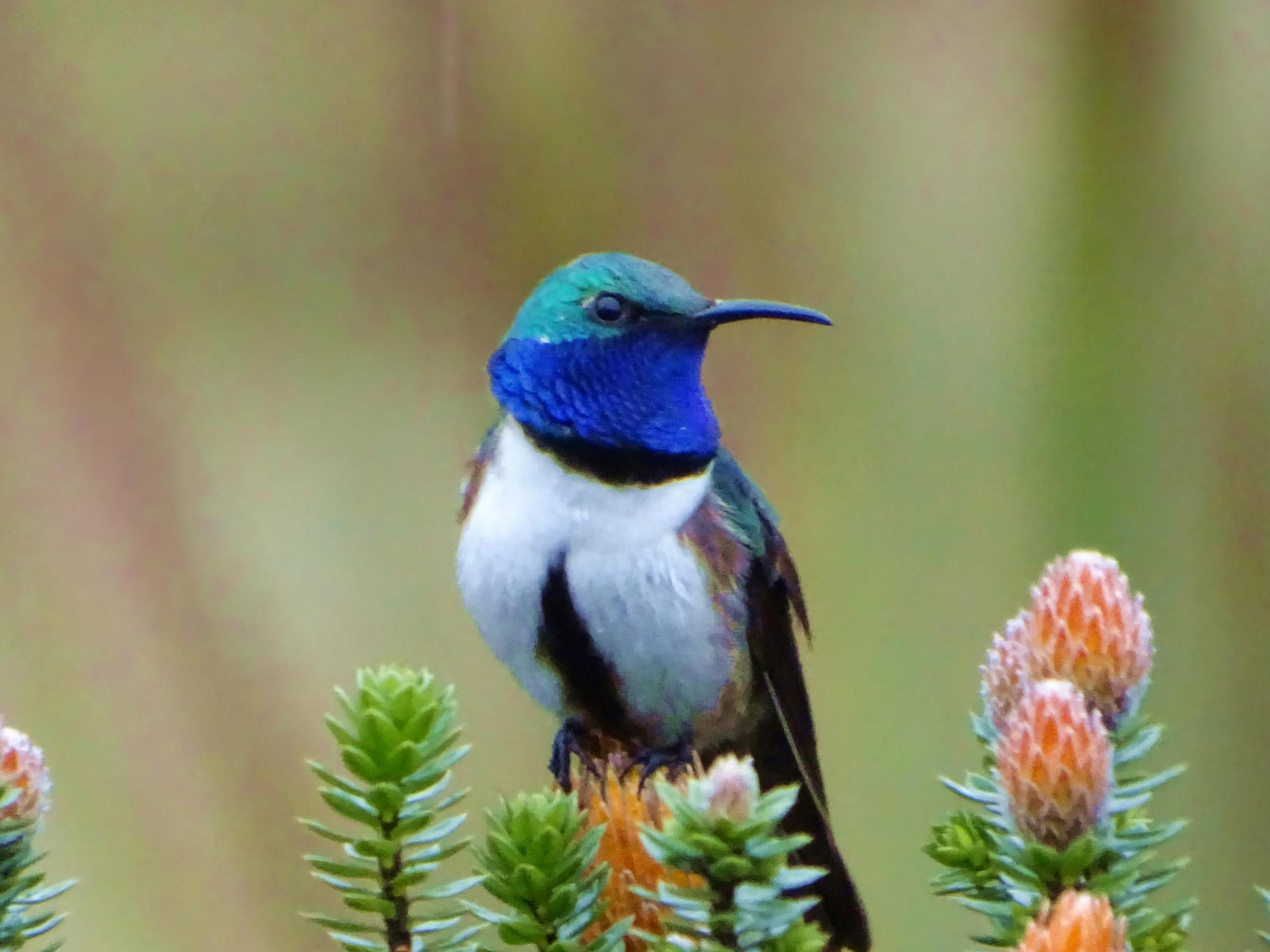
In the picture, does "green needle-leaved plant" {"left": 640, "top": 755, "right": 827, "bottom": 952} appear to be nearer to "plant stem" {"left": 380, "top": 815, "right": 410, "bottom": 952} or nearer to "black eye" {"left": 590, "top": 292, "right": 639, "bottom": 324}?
"plant stem" {"left": 380, "top": 815, "right": 410, "bottom": 952}

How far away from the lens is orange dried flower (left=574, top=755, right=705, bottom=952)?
0.48 metres

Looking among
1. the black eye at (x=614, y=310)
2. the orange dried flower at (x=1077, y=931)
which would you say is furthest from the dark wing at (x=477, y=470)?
the orange dried flower at (x=1077, y=931)

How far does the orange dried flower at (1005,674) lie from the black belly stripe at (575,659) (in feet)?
1.15

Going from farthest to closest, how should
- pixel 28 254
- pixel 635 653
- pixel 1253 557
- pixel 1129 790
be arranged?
1. pixel 1253 557
2. pixel 28 254
3. pixel 635 653
4. pixel 1129 790

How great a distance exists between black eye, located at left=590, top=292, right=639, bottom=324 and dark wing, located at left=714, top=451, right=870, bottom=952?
139 millimetres

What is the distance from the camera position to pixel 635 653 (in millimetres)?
806

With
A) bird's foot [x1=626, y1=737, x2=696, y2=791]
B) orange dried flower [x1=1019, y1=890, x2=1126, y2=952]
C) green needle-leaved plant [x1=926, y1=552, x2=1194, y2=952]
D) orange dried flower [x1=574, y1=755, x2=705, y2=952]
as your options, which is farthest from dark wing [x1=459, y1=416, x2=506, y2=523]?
orange dried flower [x1=1019, y1=890, x2=1126, y2=952]

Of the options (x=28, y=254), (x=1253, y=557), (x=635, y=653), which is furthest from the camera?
(x=1253, y=557)

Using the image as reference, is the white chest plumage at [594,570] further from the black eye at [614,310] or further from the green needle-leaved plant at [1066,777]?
the green needle-leaved plant at [1066,777]

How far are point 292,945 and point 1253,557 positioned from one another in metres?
1.19

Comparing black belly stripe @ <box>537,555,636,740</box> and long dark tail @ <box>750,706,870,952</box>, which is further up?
black belly stripe @ <box>537,555,636,740</box>

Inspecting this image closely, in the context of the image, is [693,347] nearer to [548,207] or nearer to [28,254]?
[548,207]

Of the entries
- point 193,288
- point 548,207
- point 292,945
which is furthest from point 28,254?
point 292,945

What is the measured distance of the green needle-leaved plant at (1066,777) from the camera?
0.40 meters
